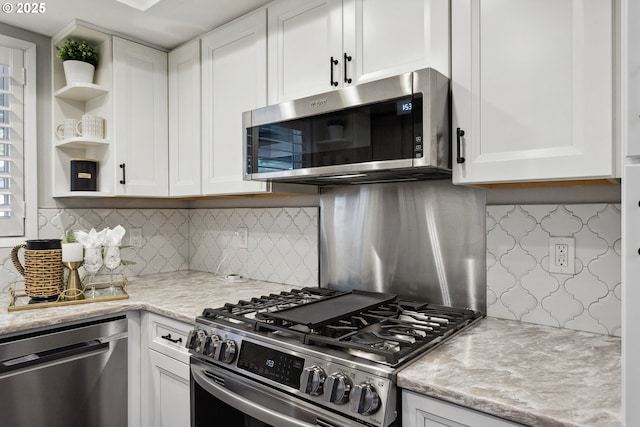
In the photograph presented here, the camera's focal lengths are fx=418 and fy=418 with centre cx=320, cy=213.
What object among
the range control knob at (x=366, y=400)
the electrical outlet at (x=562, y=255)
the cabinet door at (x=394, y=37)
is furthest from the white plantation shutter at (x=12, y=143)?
the electrical outlet at (x=562, y=255)

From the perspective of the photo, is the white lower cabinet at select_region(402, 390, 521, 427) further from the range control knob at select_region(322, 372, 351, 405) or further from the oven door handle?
the oven door handle

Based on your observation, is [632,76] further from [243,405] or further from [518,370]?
[243,405]

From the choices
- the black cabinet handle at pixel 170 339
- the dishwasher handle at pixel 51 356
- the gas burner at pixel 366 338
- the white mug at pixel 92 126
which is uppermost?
the white mug at pixel 92 126

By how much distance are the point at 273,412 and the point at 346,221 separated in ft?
3.18

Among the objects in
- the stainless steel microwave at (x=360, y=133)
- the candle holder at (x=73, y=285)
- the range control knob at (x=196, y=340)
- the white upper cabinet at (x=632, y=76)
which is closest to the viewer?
the white upper cabinet at (x=632, y=76)

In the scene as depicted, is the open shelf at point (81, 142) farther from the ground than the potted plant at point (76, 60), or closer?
closer

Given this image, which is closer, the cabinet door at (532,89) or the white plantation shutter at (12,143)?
the cabinet door at (532,89)

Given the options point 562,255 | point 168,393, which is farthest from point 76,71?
point 562,255

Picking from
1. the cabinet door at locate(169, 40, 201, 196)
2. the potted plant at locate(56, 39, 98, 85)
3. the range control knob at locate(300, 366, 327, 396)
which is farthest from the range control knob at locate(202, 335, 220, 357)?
the potted plant at locate(56, 39, 98, 85)

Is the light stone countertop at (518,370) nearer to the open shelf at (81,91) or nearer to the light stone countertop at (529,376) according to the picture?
the light stone countertop at (529,376)

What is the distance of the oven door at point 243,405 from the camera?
115cm

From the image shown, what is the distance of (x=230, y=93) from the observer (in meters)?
2.06

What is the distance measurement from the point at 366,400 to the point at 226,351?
0.57 meters

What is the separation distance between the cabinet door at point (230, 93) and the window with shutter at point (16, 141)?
0.92 metres
